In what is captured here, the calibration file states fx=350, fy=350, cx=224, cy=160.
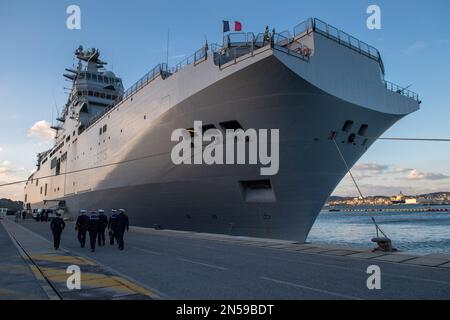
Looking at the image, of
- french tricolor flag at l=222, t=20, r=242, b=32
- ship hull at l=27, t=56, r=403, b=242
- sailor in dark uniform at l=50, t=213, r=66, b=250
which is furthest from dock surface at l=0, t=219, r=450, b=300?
french tricolor flag at l=222, t=20, r=242, b=32

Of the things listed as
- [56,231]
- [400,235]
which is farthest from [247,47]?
[400,235]

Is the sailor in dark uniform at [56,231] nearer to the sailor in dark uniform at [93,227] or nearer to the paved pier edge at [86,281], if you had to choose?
the sailor in dark uniform at [93,227]

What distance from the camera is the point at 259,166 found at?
51.8 ft

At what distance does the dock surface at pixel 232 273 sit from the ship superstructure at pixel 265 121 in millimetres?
3729

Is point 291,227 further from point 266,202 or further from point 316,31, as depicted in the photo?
point 316,31

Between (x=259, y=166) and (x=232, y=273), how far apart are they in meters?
7.92

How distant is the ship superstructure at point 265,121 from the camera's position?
1497 cm

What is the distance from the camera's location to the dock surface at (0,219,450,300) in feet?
20.9

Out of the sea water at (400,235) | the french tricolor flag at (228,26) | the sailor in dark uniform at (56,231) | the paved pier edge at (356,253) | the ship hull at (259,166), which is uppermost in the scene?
the french tricolor flag at (228,26)

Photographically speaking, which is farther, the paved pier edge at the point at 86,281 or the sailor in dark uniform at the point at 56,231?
the sailor in dark uniform at the point at 56,231

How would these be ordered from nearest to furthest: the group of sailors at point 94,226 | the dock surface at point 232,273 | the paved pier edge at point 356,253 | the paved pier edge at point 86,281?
the paved pier edge at point 86,281
the dock surface at point 232,273
the paved pier edge at point 356,253
the group of sailors at point 94,226

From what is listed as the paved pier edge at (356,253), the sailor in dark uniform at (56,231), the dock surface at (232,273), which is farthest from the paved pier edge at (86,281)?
the paved pier edge at (356,253)

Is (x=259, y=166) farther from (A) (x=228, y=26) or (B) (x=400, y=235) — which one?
(B) (x=400, y=235)
